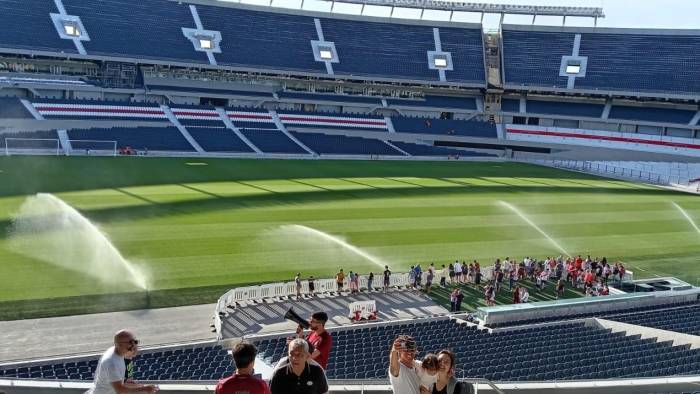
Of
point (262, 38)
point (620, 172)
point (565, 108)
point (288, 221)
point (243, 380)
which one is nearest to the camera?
point (243, 380)

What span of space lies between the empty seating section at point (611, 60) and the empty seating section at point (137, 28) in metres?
36.6

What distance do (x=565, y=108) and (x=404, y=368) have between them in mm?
74713

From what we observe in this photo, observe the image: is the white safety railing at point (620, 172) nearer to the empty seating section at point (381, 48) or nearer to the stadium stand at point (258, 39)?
the stadium stand at point (258, 39)

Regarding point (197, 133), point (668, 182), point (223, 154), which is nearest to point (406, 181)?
point (223, 154)

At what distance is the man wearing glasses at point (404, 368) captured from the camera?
561 centimetres

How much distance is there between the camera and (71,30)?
2383 inches

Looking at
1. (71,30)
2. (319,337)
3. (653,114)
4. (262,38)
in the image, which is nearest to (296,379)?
(319,337)

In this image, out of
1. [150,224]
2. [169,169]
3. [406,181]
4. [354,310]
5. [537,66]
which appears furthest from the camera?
[537,66]

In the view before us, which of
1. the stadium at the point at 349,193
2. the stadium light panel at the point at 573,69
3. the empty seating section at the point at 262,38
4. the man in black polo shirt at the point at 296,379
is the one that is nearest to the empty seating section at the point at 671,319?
the stadium at the point at 349,193

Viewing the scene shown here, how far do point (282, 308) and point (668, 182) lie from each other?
Answer: 48104 millimetres

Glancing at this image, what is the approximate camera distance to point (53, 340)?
16719mm

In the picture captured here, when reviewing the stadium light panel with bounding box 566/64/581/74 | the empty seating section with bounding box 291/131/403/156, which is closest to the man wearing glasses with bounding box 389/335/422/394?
the empty seating section with bounding box 291/131/403/156

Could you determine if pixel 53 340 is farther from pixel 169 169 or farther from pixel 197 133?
pixel 197 133

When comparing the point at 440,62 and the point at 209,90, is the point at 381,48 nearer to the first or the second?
the point at 440,62
